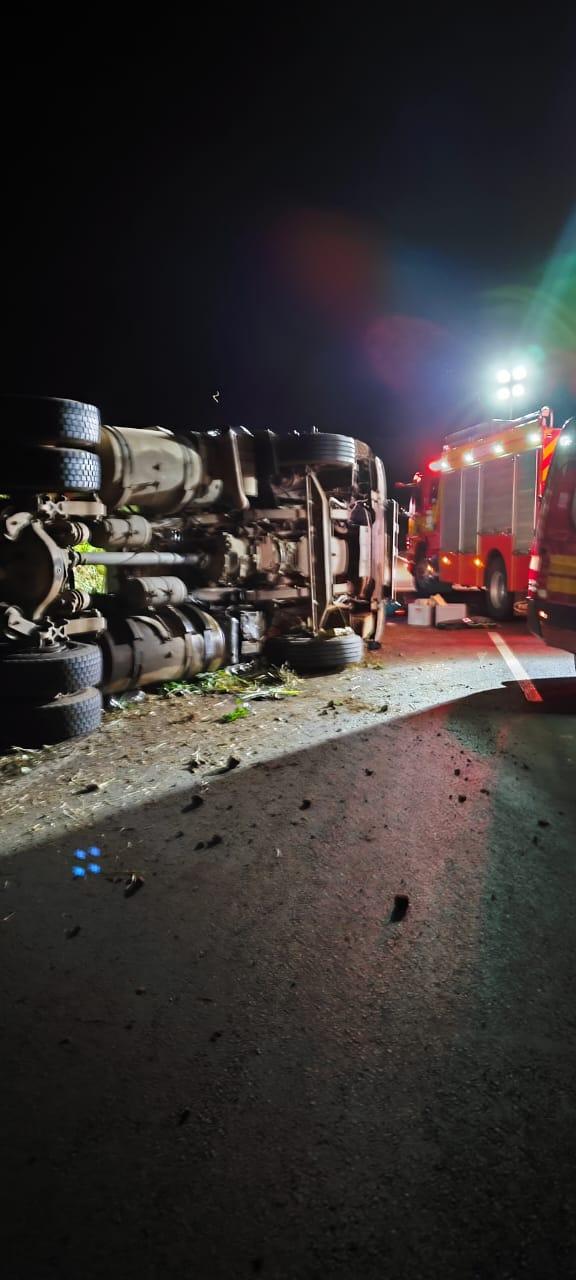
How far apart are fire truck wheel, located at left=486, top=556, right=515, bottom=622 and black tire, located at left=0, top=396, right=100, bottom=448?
35.1 feet

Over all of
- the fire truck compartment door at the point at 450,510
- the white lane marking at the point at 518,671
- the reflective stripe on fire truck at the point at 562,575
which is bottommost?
the white lane marking at the point at 518,671

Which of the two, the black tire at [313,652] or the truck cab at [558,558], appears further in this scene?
the black tire at [313,652]

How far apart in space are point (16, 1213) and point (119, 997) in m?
0.86

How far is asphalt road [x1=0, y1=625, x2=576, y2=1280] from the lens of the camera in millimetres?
1687

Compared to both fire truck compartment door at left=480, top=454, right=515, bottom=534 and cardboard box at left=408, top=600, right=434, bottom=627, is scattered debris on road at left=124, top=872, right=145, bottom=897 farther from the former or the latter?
fire truck compartment door at left=480, top=454, right=515, bottom=534

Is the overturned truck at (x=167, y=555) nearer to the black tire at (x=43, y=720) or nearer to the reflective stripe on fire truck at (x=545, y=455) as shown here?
the black tire at (x=43, y=720)

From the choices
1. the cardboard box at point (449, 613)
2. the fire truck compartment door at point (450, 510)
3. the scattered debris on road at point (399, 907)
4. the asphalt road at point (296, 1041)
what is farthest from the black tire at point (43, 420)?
the fire truck compartment door at point (450, 510)

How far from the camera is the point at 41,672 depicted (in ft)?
18.3

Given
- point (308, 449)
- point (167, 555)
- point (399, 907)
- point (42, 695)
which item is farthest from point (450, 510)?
point (399, 907)

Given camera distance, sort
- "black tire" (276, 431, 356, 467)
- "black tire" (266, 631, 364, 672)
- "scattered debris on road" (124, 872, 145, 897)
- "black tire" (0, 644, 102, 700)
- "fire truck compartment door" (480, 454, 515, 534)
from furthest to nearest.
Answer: "fire truck compartment door" (480, 454, 515, 534), "black tire" (276, 431, 356, 467), "black tire" (266, 631, 364, 672), "black tire" (0, 644, 102, 700), "scattered debris on road" (124, 872, 145, 897)

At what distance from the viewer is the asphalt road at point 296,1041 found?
1687 millimetres

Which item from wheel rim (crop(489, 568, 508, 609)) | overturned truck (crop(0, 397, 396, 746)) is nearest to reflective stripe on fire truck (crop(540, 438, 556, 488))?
wheel rim (crop(489, 568, 508, 609))

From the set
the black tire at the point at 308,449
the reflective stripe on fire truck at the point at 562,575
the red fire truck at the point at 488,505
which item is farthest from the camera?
the red fire truck at the point at 488,505

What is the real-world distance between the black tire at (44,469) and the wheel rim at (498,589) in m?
10.8
